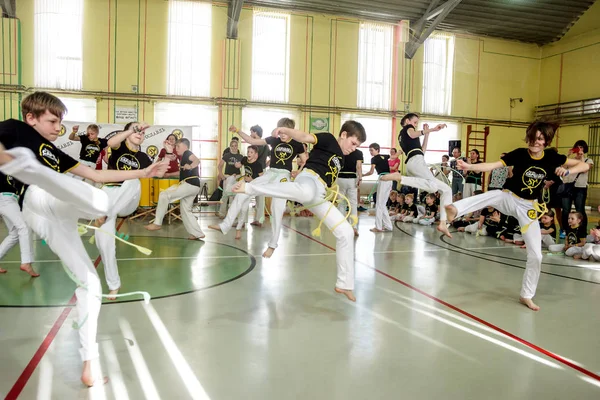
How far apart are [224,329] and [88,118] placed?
46.2 feet

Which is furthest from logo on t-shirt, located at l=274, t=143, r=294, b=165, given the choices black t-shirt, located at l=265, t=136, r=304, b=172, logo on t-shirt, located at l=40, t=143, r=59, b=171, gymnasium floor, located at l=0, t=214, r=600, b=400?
logo on t-shirt, located at l=40, t=143, r=59, b=171

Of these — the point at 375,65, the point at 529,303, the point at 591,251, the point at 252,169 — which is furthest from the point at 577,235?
the point at 375,65

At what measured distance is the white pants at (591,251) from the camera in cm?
659

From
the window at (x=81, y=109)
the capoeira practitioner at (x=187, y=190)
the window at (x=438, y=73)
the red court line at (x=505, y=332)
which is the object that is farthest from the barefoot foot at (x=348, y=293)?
the window at (x=438, y=73)

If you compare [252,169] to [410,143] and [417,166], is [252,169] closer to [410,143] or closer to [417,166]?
[410,143]

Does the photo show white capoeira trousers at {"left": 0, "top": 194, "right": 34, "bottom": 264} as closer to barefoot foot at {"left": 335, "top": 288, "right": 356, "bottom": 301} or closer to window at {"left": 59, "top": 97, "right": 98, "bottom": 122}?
barefoot foot at {"left": 335, "top": 288, "right": 356, "bottom": 301}

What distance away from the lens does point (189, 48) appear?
628 inches

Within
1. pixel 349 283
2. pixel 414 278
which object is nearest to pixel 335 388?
pixel 349 283

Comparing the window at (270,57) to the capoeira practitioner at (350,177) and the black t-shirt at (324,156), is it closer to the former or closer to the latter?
the capoeira practitioner at (350,177)

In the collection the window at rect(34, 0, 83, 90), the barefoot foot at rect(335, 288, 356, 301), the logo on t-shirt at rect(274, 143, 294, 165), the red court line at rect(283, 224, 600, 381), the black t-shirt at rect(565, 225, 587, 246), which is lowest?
the red court line at rect(283, 224, 600, 381)

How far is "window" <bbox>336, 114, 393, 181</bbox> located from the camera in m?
18.1

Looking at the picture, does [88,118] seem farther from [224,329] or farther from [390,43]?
[224,329]

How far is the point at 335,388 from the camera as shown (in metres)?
2.60

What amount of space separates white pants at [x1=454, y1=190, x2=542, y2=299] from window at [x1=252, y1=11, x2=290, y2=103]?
43.3 ft
